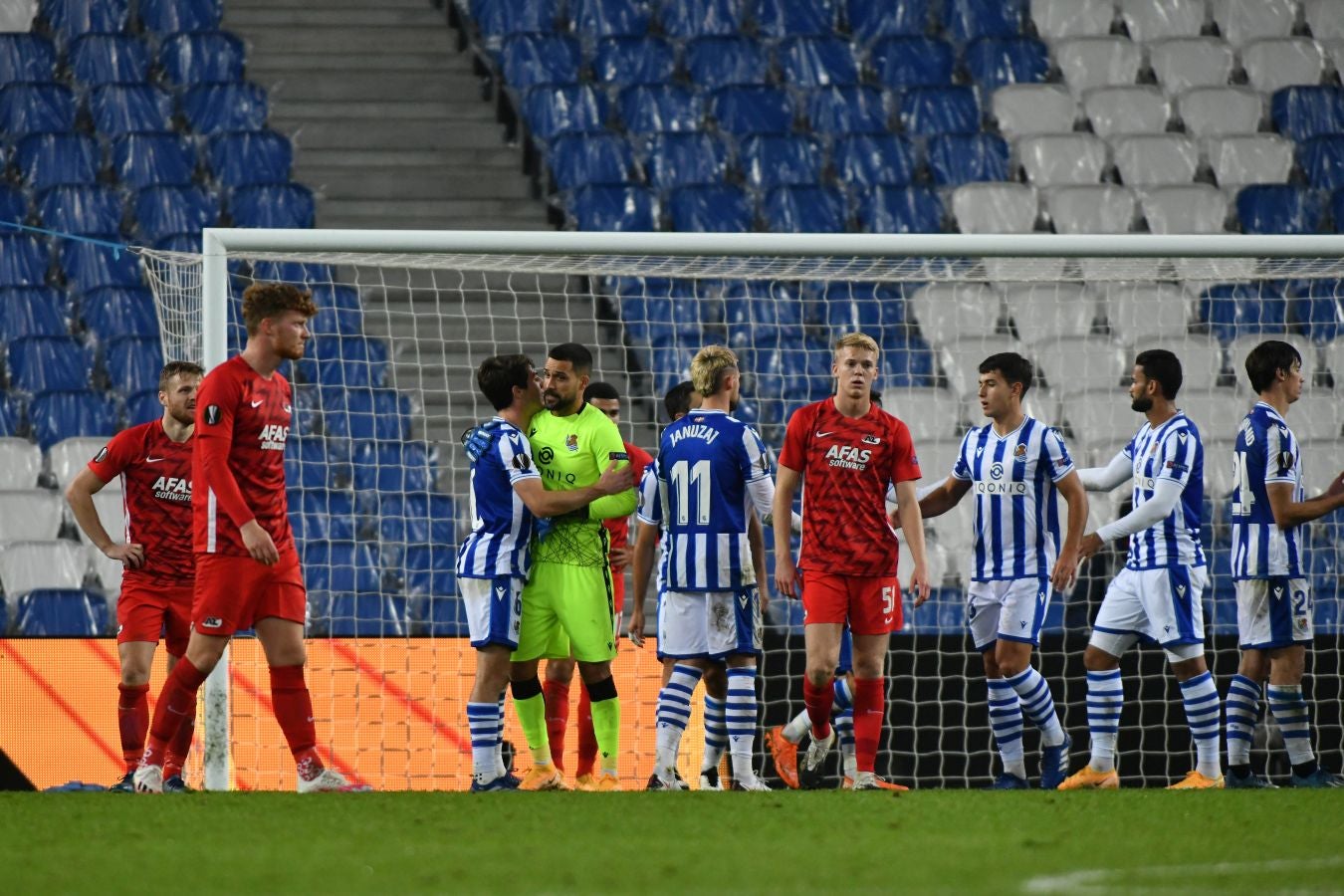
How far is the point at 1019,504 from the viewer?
7.73 m

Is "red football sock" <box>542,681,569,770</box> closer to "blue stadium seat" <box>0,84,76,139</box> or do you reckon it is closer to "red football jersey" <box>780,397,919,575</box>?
"red football jersey" <box>780,397,919,575</box>

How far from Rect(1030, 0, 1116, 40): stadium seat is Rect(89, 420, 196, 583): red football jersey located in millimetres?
9555

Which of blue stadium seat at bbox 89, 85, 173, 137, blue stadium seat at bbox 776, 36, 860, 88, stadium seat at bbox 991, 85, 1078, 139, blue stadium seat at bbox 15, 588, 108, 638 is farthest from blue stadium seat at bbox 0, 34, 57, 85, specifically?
stadium seat at bbox 991, 85, 1078, 139

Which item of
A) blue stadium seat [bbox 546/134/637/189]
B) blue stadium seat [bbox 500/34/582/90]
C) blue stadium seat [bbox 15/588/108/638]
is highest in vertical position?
blue stadium seat [bbox 500/34/582/90]

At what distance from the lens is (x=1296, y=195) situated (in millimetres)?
13438

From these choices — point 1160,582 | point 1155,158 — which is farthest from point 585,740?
point 1155,158

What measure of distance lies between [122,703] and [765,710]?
3.10m

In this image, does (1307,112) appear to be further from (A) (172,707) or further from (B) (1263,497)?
(A) (172,707)

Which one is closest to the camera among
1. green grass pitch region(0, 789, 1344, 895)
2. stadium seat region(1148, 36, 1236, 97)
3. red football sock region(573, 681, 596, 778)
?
green grass pitch region(0, 789, 1344, 895)

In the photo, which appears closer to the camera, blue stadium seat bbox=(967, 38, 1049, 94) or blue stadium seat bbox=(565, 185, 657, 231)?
blue stadium seat bbox=(565, 185, 657, 231)

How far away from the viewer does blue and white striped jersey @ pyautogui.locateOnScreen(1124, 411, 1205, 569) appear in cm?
764

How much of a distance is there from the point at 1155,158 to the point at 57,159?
27.1 feet

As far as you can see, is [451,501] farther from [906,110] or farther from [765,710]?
[906,110]

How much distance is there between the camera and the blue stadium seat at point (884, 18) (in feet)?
48.9
